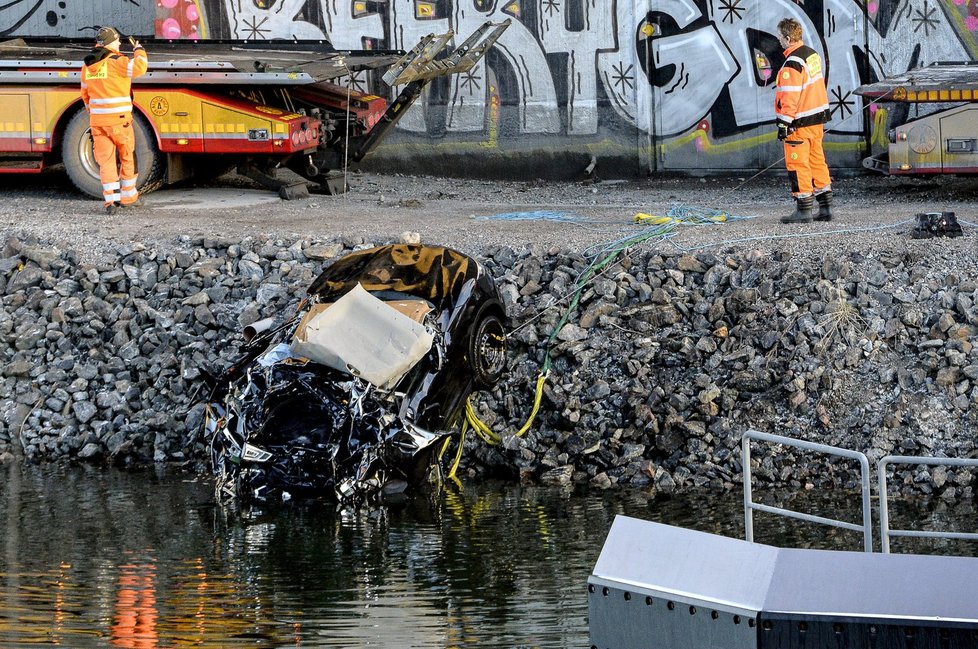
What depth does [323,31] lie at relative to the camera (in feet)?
59.0

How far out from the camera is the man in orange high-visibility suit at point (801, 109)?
1229cm

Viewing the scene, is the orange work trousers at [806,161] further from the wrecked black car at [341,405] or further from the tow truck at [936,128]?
the wrecked black car at [341,405]

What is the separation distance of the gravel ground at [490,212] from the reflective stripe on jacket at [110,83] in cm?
104

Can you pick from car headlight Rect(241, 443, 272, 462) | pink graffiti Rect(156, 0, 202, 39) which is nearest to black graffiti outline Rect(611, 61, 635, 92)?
pink graffiti Rect(156, 0, 202, 39)

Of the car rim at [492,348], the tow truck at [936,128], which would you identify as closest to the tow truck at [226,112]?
the tow truck at [936,128]

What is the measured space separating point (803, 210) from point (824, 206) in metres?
0.21

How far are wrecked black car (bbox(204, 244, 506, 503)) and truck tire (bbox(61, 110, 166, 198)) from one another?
5.90 m

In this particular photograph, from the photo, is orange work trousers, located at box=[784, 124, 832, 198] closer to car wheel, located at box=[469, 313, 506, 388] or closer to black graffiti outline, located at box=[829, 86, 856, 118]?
car wheel, located at box=[469, 313, 506, 388]

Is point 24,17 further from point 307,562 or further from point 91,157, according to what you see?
point 307,562

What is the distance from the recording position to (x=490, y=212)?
47.9 feet

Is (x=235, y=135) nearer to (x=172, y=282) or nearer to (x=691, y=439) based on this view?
(x=172, y=282)

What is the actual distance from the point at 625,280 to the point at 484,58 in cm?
687

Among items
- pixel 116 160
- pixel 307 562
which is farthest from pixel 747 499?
pixel 116 160

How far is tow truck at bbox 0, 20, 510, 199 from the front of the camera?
14.6 m
